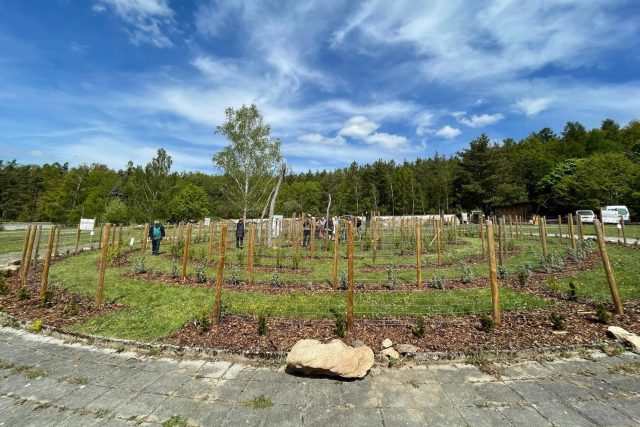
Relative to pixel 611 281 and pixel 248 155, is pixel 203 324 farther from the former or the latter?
pixel 248 155

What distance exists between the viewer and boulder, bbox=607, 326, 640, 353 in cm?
454

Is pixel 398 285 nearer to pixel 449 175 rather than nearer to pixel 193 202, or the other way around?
pixel 449 175

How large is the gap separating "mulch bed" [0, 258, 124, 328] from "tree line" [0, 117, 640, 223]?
21.2 m

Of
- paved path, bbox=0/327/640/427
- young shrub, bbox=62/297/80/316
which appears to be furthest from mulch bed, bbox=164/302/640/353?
young shrub, bbox=62/297/80/316

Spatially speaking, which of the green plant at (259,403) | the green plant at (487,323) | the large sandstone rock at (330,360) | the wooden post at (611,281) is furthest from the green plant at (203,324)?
the wooden post at (611,281)

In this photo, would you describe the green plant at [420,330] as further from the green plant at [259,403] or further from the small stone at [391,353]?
the green plant at [259,403]

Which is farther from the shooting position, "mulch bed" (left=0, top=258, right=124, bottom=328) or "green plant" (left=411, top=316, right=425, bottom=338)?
"mulch bed" (left=0, top=258, right=124, bottom=328)

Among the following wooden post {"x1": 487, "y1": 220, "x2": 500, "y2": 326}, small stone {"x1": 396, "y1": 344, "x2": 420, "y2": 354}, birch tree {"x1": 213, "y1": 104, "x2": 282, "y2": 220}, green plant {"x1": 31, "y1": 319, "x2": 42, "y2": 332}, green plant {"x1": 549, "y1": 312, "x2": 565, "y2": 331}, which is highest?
birch tree {"x1": 213, "y1": 104, "x2": 282, "y2": 220}

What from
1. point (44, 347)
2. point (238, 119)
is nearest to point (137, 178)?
point (238, 119)

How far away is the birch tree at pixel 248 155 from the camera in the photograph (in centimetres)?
2556

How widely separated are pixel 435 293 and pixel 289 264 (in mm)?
6877

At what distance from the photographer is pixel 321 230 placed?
22297mm

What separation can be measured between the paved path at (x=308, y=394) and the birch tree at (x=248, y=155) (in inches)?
842

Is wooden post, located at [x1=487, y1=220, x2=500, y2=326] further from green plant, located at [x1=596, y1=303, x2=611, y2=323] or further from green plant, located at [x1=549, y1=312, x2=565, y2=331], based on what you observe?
green plant, located at [x1=596, y1=303, x2=611, y2=323]
